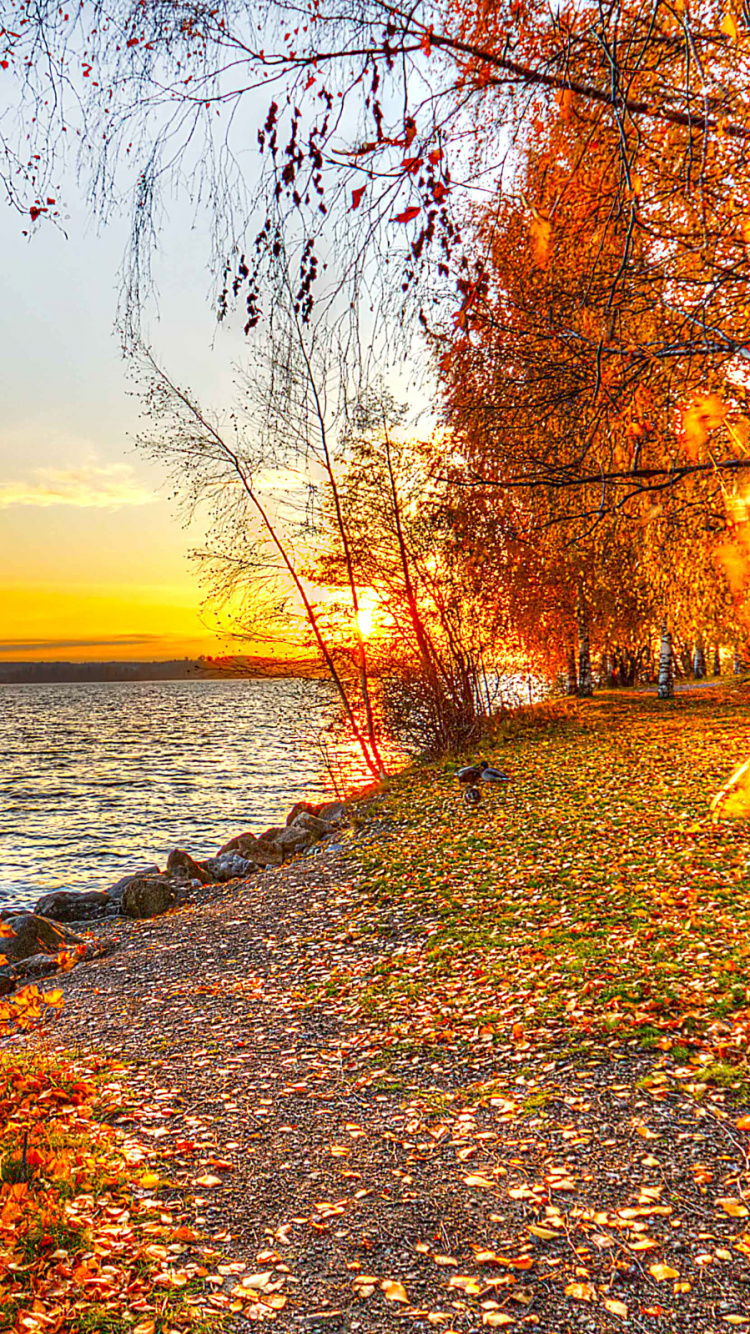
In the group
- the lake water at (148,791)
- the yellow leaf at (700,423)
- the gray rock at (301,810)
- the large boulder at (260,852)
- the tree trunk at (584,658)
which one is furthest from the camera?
the tree trunk at (584,658)

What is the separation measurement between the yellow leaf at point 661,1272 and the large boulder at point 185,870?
10.7 metres

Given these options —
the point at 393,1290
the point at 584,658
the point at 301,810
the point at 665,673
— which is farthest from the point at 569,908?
the point at 584,658

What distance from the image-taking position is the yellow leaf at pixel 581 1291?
3.09 metres

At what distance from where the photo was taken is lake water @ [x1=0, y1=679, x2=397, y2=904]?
15.8 meters

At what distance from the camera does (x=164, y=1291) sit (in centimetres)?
329

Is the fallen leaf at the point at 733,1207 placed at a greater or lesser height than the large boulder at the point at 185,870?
greater

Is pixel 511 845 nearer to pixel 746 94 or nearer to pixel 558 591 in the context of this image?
pixel 746 94

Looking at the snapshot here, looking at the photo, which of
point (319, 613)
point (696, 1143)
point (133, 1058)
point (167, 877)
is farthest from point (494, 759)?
point (696, 1143)

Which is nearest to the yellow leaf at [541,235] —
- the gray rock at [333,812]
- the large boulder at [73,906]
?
the large boulder at [73,906]

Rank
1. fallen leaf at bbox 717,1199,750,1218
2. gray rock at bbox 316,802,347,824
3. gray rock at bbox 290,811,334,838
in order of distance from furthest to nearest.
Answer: gray rock at bbox 316,802,347,824
gray rock at bbox 290,811,334,838
fallen leaf at bbox 717,1199,750,1218

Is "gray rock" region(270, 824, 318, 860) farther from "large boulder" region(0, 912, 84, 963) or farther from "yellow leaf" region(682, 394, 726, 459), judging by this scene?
"yellow leaf" region(682, 394, 726, 459)

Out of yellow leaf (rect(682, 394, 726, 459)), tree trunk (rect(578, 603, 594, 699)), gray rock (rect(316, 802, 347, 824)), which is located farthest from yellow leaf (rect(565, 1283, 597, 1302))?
tree trunk (rect(578, 603, 594, 699))

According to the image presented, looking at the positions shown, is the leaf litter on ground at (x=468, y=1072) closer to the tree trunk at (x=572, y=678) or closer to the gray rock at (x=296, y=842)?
the gray rock at (x=296, y=842)

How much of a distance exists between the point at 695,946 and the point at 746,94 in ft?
18.8
